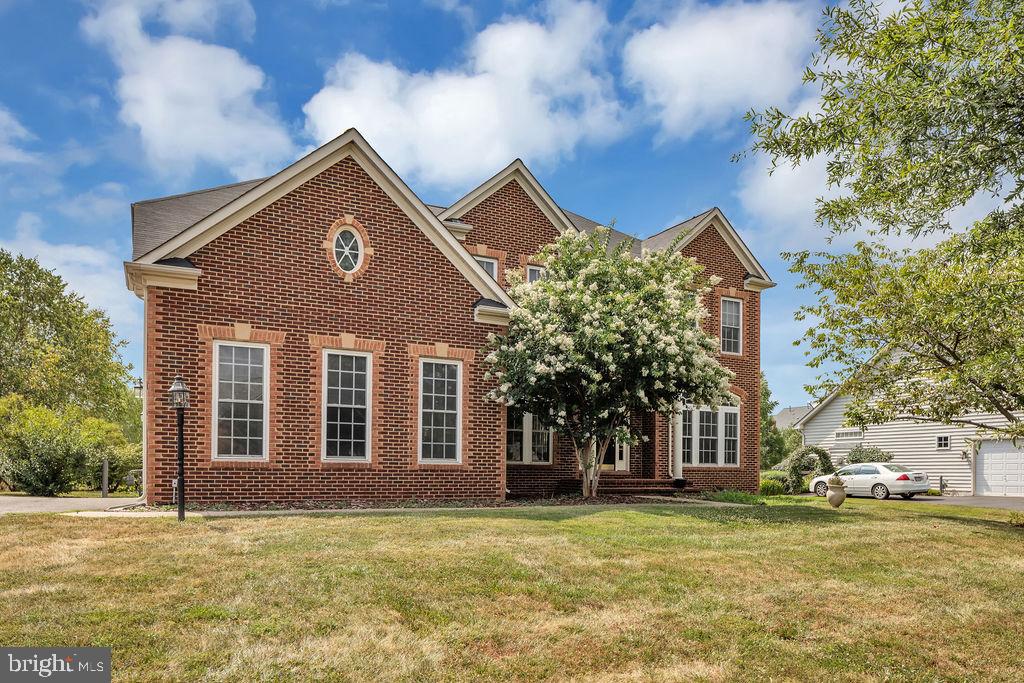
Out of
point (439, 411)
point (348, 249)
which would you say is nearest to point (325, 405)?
point (439, 411)

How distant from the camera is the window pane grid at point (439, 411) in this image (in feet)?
58.3

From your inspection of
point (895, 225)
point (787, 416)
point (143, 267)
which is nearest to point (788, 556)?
point (895, 225)

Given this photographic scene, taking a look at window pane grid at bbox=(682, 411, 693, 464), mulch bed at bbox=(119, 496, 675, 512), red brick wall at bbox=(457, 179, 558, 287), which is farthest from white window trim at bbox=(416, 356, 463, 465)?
window pane grid at bbox=(682, 411, 693, 464)

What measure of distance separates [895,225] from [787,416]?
179ft

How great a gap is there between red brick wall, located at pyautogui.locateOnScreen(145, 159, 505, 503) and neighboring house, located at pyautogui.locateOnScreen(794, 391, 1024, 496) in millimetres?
18094

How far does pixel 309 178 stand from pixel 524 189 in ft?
27.1

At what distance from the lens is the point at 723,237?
27094 millimetres

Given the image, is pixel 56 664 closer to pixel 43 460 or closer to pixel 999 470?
pixel 43 460

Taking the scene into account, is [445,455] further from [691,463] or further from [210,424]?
[691,463]

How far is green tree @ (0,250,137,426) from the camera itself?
43094mm

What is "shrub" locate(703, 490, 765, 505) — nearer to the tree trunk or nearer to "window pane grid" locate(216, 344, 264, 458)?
the tree trunk

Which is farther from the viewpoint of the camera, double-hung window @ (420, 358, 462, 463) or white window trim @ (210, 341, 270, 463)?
double-hung window @ (420, 358, 462, 463)

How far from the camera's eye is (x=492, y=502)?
1800 cm

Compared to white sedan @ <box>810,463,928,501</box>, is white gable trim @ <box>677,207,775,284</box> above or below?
above
